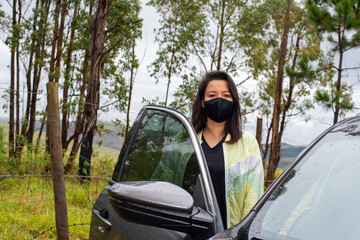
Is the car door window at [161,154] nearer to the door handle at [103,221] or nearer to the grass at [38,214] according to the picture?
the door handle at [103,221]

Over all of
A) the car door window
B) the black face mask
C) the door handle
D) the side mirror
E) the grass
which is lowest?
the grass

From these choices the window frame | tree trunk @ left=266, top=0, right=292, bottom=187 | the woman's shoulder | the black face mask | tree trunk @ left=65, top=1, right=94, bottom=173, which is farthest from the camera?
tree trunk @ left=266, top=0, right=292, bottom=187

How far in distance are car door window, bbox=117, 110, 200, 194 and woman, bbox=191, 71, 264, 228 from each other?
0.27 m

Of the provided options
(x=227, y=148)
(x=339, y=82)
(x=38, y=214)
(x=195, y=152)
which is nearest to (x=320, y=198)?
(x=195, y=152)

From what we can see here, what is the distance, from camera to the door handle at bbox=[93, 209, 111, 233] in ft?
5.92

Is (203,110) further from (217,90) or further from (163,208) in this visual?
(163,208)

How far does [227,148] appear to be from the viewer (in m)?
2.01

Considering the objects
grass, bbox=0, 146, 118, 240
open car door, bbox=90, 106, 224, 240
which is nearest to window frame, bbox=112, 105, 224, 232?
open car door, bbox=90, 106, 224, 240

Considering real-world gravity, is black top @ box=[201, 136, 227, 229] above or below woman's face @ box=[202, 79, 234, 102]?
below

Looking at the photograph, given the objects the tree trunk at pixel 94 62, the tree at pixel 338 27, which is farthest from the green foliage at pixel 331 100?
the tree trunk at pixel 94 62

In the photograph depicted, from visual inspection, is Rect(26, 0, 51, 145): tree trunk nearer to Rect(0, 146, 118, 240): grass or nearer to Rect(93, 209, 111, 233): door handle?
Rect(0, 146, 118, 240): grass

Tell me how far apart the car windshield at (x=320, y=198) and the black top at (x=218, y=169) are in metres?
0.45

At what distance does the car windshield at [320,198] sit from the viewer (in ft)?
3.49

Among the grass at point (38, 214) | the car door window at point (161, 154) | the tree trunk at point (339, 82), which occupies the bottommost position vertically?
the grass at point (38, 214)
